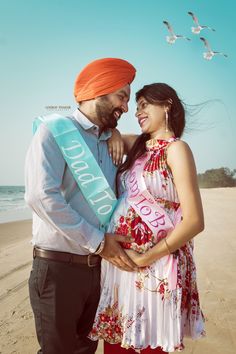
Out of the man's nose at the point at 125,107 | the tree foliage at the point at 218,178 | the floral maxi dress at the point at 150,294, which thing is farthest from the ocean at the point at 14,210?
the tree foliage at the point at 218,178

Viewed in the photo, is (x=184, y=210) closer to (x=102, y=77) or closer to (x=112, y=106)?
(x=112, y=106)

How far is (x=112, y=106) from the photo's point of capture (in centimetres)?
266

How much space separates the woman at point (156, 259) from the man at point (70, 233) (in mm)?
121

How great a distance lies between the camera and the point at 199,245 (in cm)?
874

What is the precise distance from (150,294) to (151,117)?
1176 mm

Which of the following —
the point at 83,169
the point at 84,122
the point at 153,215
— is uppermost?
the point at 84,122

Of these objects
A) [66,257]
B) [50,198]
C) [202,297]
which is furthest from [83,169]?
[202,297]

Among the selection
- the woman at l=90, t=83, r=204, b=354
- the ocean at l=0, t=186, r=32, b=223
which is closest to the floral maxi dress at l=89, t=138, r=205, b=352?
the woman at l=90, t=83, r=204, b=354

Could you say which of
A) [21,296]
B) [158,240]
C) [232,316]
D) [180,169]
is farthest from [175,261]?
[21,296]

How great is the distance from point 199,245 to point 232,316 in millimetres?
4191

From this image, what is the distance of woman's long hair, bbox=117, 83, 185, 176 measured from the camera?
260 centimetres

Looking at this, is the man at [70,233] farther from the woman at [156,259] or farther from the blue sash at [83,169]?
the woman at [156,259]

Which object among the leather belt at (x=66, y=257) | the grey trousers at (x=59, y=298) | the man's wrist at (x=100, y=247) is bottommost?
the grey trousers at (x=59, y=298)

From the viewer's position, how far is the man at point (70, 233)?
224cm
